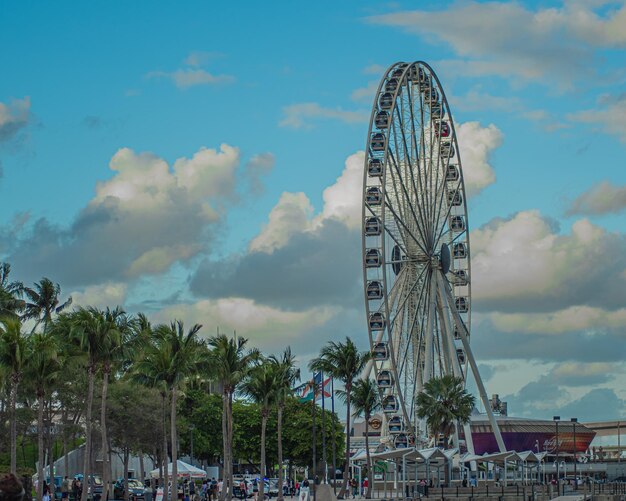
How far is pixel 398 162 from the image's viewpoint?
8488 centimetres

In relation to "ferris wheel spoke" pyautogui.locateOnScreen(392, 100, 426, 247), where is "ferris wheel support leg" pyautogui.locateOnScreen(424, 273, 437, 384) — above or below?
below

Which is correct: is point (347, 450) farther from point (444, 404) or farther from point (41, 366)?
point (41, 366)

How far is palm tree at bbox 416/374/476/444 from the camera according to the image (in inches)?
3617

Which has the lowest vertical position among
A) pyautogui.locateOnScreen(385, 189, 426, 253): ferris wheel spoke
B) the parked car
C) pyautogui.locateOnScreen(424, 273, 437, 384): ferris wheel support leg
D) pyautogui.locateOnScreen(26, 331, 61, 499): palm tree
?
the parked car

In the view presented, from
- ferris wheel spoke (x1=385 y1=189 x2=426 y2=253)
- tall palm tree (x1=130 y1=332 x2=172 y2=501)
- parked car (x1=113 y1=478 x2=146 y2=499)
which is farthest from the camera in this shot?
ferris wheel spoke (x1=385 y1=189 x2=426 y2=253)

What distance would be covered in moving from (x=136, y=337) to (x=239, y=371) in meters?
10.3

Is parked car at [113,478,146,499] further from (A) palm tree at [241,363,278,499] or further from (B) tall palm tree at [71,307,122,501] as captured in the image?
(B) tall palm tree at [71,307,122,501]

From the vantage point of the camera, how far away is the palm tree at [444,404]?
301 ft

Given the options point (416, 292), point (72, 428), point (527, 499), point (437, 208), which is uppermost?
point (437, 208)

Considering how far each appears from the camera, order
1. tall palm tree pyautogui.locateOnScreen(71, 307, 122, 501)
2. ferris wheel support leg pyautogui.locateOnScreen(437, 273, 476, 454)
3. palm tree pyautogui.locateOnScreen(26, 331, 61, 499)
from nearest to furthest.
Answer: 1. palm tree pyautogui.locateOnScreen(26, 331, 61, 499)
2. tall palm tree pyautogui.locateOnScreen(71, 307, 122, 501)
3. ferris wheel support leg pyautogui.locateOnScreen(437, 273, 476, 454)

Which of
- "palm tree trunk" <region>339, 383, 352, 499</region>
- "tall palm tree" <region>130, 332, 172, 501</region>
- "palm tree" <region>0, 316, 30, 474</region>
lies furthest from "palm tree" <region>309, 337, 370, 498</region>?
"palm tree" <region>0, 316, 30, 474</region>

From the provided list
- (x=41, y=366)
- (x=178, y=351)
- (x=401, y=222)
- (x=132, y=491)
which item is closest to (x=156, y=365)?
(x=178, y=351)

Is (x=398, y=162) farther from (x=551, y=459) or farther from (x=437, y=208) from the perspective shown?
(x=551, y=459)

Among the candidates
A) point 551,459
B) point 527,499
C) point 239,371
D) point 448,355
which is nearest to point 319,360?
Result: point 448,355
